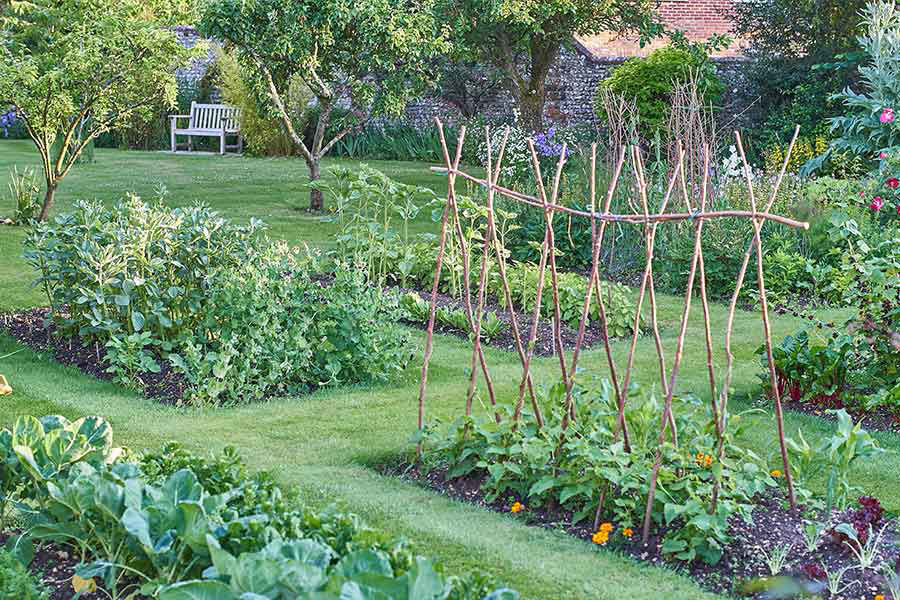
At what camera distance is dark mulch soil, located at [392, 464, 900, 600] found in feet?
11.4

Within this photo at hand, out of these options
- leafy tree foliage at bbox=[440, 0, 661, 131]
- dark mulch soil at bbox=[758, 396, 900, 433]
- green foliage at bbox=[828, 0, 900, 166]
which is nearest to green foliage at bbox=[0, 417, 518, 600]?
dark mulch soil at bbox=[758, 396, 900, 433]

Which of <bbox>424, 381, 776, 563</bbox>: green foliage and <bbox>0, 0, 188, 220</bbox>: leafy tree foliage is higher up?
<bbox>0, 0, 188, 220</bbox>: leafy tree foliage

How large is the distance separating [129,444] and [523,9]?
10.2 metres

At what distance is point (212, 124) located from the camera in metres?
21.2

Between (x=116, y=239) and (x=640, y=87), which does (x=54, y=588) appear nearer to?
(x=116, y=239)

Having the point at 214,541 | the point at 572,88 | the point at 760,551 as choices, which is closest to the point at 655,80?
the point at 572,88

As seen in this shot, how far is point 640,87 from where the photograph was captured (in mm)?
14727

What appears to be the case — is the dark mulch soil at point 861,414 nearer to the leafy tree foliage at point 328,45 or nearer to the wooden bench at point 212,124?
the leafy tree foliage at point 328,45

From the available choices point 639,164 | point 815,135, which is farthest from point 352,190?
point 815,135

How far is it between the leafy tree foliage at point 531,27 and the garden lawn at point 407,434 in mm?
6574

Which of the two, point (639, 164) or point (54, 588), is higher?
point (639, 164)

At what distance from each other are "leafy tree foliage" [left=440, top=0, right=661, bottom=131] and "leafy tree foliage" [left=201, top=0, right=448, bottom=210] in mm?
1801

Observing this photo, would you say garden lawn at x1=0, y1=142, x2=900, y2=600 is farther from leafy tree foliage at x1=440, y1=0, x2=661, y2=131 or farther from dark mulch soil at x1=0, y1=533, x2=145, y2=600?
leafy tree foliage at x1=440, y1=0, x2=661, y2=131

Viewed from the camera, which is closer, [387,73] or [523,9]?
[387,73]
